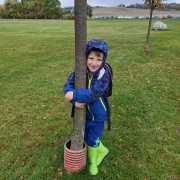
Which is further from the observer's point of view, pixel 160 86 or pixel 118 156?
pixel 160 86

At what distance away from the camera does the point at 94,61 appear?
9.92 ft

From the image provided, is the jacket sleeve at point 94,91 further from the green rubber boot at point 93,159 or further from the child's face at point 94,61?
the green rubber boot at point 93,159

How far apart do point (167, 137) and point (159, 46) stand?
31.7 ft

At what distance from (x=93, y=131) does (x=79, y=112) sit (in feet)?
1.26

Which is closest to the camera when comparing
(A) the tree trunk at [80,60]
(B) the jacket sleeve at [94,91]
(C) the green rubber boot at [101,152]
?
(A) the tree trunk at [80,60]

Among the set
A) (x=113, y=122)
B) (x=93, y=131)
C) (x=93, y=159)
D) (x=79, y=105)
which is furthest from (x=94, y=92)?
(x=113, y=122)

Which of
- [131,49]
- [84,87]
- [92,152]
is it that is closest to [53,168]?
[92,152]

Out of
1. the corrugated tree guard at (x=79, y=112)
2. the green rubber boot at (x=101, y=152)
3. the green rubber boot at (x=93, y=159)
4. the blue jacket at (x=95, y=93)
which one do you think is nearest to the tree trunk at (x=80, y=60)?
the corrugated tree guard at (x=79, y=112)

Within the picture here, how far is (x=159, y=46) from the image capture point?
1358 cm

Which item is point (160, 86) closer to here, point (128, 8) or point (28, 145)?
point (28, 145)

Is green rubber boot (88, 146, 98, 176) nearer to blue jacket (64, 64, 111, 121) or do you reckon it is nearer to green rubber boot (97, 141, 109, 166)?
green rubber boot (97, 141, 109, 166)

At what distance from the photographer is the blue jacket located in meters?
2.94

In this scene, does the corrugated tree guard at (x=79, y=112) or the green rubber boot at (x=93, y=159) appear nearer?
the corrugated tree guard at (x=79, y=112)

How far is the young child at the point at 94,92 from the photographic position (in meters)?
2.95
